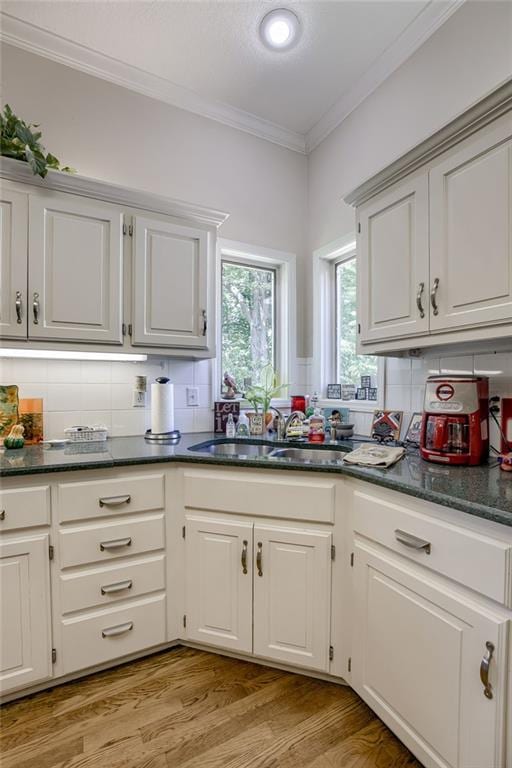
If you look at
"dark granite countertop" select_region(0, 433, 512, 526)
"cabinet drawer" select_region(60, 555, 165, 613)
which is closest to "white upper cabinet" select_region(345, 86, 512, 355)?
"dark granite countertop" select_region(0, 433, 512, 526)

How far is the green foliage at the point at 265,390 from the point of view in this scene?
246 cm

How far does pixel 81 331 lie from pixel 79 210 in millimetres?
572

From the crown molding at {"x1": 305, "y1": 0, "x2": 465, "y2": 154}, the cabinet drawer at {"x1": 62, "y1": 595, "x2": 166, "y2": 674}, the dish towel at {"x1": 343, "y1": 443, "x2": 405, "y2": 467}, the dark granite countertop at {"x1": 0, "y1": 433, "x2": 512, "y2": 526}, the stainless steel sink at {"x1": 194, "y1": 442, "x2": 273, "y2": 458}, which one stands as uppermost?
the crown molding at {"x1": 305, "y1": 0, "x2": 465, "y2": 154}

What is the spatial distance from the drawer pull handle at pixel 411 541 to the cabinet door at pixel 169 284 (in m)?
1.39

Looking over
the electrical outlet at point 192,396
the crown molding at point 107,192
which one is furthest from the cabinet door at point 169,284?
the electrical outlet at point 192,396

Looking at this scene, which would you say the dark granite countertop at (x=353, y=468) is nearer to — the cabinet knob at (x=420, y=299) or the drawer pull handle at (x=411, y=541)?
the drawer pull handle at (x=411, y=541)

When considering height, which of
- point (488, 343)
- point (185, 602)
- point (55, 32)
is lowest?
point (185, 602)

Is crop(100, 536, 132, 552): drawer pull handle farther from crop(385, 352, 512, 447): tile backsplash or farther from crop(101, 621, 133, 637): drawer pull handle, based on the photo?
crop(385, 352, 512, 447): tile backsplash

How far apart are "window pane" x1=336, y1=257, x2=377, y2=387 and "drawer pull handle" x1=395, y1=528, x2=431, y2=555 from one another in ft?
4.41

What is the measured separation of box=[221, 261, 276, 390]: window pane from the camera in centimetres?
266

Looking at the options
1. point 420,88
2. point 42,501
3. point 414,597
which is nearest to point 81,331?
point 42,501

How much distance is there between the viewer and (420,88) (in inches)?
76.3

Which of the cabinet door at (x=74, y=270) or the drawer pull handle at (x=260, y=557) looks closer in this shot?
the drawer pull handle at (x=260, y=557)

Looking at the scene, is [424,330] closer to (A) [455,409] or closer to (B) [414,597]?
(A) [455,409]
